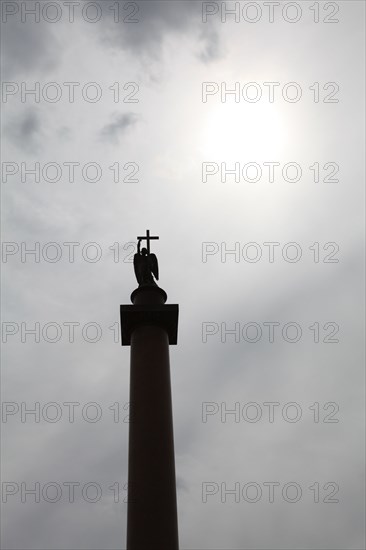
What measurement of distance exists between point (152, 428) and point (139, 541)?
2960 mm

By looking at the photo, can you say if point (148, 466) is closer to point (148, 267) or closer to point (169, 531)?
point (169, 531)

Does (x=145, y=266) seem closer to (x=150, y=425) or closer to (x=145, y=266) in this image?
(x=145, y=266)

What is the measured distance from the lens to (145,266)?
24.2 metres

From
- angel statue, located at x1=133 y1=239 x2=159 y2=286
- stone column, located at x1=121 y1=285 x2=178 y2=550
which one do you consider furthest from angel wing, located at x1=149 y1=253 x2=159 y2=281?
stone column, located at x1=121 y1=285 x2=178 y2=550

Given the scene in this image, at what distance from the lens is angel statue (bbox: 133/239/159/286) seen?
2377cm

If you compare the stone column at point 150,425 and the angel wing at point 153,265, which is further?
the angel wing at point 153,265

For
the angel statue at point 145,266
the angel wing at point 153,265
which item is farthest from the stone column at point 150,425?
the angel wing at point 153,265

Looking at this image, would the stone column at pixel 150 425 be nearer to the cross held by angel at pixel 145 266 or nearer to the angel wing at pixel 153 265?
the cross held by angel at pixel 145 266

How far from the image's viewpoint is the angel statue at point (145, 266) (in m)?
23.8

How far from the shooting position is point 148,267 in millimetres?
24188

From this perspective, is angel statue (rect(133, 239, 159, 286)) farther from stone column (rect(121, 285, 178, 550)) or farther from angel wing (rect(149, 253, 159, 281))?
stone column (rect(121, 285, 178, 550))

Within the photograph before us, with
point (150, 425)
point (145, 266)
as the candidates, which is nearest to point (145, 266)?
point (145, 266)

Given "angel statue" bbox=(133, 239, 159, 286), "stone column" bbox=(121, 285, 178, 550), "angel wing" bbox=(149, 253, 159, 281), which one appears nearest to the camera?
"stone column" bbox=(121, 285, 178, 550)

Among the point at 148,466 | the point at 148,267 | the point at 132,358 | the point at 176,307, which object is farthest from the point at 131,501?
the point at 148,267
